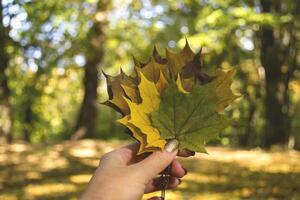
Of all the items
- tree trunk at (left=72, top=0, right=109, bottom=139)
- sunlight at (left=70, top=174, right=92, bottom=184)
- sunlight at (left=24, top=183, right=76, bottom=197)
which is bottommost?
sunlight at (left=24, top=183, right=76, bottom=197)

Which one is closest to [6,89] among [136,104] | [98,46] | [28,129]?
[98,46]

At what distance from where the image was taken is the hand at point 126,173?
174 cm

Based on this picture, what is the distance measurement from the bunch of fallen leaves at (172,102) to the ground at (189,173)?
543cm

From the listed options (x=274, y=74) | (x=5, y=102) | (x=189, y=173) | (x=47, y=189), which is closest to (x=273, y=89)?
(x=274, y=74)

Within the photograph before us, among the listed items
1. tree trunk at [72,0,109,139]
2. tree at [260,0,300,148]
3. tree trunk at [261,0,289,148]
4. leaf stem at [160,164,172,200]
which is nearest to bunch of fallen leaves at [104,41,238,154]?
leaf stem at [160,164,172,200]

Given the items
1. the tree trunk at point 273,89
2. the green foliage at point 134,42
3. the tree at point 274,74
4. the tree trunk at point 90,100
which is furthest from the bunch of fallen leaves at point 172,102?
the tree trunk at point 90,100

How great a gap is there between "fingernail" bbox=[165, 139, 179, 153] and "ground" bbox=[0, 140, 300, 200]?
5448mm

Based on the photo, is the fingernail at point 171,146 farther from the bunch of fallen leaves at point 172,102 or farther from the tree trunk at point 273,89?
the tree trunk at point 273,89

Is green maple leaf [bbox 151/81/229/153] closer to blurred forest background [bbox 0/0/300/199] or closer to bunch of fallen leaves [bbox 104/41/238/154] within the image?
bunch of fallen leaves [bbox 104/41/238/154]

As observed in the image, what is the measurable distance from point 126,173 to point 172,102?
342 mm

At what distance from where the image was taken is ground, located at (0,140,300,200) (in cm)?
760

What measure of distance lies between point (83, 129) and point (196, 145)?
1501 centimetres

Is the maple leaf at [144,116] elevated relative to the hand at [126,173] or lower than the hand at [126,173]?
elevated

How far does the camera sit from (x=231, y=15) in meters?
10.9
